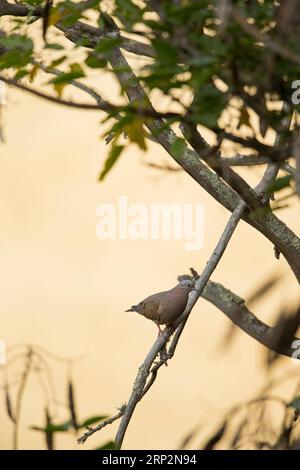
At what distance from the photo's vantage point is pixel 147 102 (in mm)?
1583

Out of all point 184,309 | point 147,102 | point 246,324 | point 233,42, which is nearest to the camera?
point 233,42

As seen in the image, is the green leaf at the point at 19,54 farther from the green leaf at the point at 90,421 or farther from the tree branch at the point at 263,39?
the green leaf at the point at 90,421

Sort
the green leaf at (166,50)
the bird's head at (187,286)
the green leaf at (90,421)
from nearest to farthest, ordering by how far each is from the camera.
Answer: the green leaf at (166,50) → the green leaf at (90,421) → the bird's head at (187,286)

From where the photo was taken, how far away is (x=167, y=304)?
3.08 metres

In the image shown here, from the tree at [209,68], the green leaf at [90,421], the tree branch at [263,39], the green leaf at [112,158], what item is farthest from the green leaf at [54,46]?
the green leaf at [90,421]

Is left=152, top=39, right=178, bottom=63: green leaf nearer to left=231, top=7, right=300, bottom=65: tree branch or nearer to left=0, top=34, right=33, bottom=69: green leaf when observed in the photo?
left=231, top=7, right=300, bottom=65: tree branch

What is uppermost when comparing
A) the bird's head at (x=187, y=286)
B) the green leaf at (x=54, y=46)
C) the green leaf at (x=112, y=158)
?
the green leaf at (x=54, y=46)

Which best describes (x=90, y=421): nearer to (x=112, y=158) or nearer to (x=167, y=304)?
(x=112, y=158)

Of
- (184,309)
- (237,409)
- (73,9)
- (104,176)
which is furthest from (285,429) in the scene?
(184,309)

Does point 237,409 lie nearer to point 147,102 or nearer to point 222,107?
point 222,107

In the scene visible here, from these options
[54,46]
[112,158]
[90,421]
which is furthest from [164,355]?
[112,158]

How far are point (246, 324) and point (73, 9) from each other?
2.61 meters

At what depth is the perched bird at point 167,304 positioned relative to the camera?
3.08 meters

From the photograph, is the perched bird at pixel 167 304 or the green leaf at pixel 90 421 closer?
the green leaf at pixel 90 421
